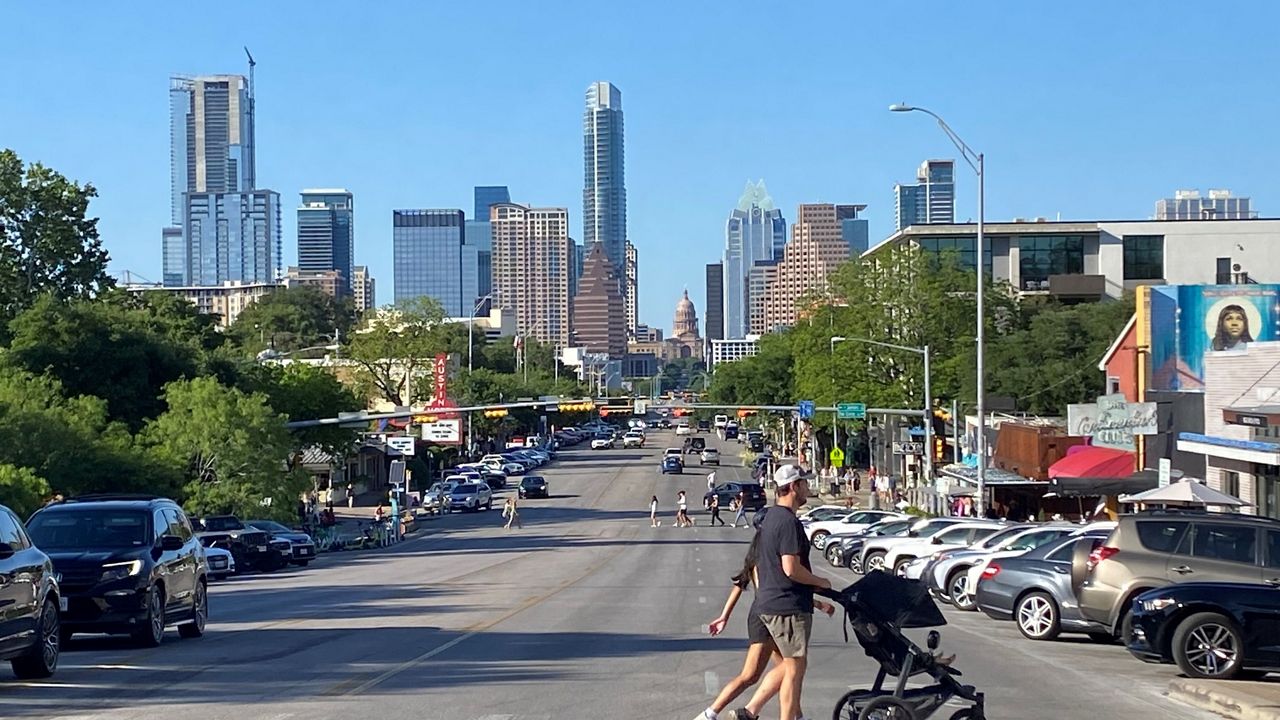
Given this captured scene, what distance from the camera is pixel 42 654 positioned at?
15.8m

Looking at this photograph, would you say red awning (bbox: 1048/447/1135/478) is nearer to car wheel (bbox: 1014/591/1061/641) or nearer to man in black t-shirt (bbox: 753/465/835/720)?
car wheel (bbox: 1014/591/1061/641)

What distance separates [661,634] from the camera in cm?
2111

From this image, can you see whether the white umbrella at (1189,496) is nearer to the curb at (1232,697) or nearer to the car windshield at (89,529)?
the curb at (1232,697)

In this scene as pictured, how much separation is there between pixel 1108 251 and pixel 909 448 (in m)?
31.7

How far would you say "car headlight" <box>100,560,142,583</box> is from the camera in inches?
740

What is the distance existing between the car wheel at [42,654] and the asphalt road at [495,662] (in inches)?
6.8

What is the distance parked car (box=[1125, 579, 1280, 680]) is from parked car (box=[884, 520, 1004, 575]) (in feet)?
50.0

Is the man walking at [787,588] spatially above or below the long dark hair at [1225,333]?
below

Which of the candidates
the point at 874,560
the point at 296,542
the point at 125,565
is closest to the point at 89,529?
the point at 125,565


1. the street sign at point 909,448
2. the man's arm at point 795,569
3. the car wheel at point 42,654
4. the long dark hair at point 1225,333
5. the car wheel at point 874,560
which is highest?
the long dark hair at point 1225,333

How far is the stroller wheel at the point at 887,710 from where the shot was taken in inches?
434

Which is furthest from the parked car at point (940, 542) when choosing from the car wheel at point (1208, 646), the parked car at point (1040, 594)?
the car wheel at point (1208, 646)

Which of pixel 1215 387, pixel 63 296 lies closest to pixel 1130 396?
pixel 1215 387

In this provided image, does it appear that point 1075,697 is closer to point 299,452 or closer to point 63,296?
point 299,452
